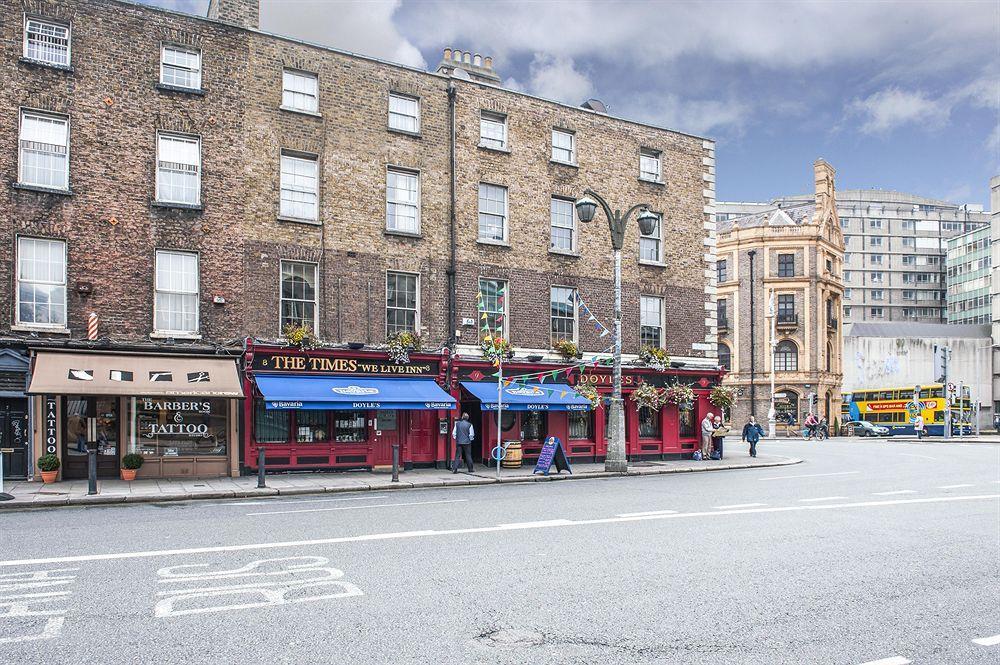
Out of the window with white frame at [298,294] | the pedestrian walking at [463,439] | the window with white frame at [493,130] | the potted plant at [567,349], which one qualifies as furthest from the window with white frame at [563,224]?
the window with white frame at [298,294]

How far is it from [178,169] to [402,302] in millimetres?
6850

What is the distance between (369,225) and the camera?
23.1m

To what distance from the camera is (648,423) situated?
28.0m

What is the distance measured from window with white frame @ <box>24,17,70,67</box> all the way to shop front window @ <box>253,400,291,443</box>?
9709mm

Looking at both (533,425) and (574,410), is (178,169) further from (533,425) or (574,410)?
(574,410)

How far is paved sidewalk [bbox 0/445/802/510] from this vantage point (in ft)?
51.3

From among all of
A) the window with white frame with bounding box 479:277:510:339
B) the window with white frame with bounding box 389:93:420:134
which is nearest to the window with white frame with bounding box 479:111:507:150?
the window with white frame with bounding box 389:93:420:134

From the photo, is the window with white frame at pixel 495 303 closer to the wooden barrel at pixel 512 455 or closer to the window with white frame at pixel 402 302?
the window with white frame at pixel 402 302

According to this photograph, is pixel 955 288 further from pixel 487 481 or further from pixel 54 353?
pixel 54 353

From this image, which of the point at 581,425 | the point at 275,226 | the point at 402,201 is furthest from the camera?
the point at 581,425

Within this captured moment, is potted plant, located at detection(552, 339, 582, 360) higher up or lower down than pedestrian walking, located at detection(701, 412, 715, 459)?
higher up

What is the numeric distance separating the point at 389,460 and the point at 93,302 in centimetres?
853

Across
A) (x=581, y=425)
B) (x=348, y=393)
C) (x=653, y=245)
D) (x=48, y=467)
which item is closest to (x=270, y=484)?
(x=348, y=393)

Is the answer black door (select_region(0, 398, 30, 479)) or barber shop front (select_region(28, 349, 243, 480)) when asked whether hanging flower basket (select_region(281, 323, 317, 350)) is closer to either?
barber shop front (select_region(28, 349, 243, 480))
